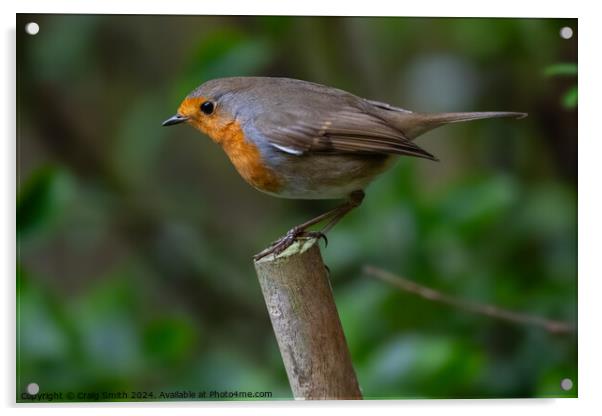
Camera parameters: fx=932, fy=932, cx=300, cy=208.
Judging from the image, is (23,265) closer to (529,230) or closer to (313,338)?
(313,338)

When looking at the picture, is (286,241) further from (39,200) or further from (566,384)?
(566,384)

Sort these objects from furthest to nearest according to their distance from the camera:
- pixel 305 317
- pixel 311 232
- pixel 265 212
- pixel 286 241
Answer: pixel 265 212 < pixel 311 232 < pixel 286 241 < pixel 305 317

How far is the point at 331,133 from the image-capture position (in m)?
2.16

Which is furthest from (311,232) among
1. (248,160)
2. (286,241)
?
(248,160)

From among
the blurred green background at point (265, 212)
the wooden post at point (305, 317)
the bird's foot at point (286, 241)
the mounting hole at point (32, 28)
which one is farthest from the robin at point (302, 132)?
the mounting hole at point (32, 28)

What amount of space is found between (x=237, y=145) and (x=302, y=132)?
0.16m

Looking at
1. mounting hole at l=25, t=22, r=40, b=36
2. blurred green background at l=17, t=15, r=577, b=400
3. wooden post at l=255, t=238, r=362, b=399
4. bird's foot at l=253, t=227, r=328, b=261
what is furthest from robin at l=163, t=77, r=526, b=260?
mounting hole at l=25, t=22, r=40, b=36

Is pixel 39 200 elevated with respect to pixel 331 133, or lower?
lower

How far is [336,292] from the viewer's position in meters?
2.70

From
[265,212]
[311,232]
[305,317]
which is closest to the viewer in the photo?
[305,317]

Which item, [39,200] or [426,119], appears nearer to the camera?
[426,119]

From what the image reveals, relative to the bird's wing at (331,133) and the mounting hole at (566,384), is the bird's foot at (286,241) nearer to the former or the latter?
the bird's wing at (331,133)

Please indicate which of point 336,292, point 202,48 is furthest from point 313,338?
point 202,48

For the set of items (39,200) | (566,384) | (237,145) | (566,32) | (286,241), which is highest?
(566,32)
